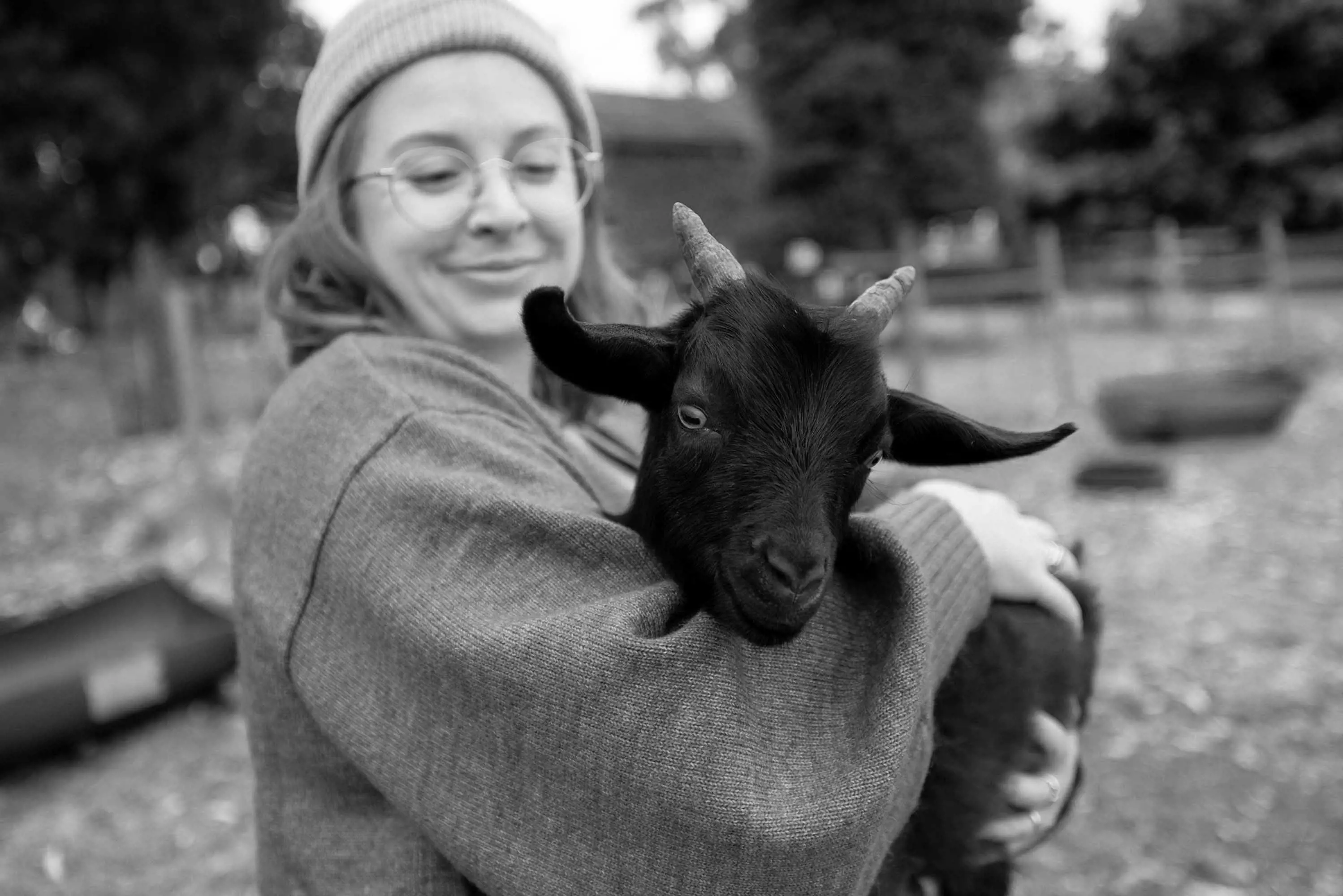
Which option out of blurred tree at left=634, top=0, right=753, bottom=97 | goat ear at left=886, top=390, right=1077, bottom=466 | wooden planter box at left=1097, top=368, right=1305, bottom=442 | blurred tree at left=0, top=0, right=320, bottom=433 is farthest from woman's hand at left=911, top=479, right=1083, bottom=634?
blurred tree at left=634, top=0, right=753, bottom=97

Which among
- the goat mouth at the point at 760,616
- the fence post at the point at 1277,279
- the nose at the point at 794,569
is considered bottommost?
the fence post at the point at 1277,279

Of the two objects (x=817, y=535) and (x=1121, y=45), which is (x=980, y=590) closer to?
(x=817, y=535)

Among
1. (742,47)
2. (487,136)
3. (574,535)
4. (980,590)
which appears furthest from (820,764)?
(742,47)

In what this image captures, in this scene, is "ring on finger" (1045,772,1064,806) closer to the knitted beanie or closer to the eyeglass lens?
the eyeglass lens

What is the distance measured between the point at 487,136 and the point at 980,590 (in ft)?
4.16

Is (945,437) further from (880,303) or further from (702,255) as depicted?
(702,255)

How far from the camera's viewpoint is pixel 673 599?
160 centimetres

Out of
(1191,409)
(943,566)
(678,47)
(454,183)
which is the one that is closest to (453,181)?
(454,183)

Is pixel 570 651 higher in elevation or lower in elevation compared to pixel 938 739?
higher

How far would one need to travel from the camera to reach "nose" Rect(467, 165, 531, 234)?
6.64 ft

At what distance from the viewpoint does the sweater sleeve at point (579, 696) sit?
139 centimetres

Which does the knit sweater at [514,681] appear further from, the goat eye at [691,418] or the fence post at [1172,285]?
the fence post at [1172,285]

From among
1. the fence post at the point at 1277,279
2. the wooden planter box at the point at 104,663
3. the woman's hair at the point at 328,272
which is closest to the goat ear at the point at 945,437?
the woman's hair at the point at 328,272

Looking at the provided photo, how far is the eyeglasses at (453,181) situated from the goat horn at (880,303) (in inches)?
27.8
